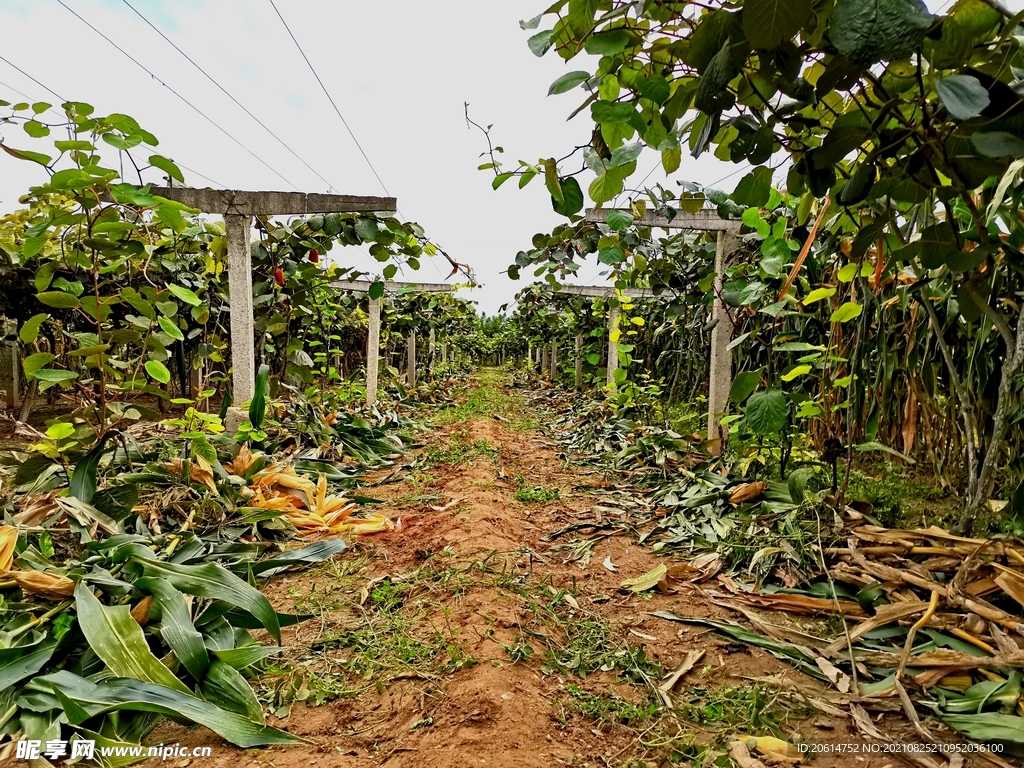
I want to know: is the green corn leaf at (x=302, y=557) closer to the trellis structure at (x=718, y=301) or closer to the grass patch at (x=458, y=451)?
the grass patch at (x=458, y=451)

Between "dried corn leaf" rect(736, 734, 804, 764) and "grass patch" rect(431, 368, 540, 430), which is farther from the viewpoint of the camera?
"grass patch" rect(431, 368, 540, 430)

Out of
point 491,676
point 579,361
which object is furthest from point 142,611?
point 579,361

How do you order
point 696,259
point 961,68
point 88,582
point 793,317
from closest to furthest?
point 961,68 → point 88,582 → point 793,317 → point 696,259

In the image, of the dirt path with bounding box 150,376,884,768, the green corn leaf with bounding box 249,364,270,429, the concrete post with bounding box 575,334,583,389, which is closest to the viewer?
the dirt path with bounding box 150,376,884,768

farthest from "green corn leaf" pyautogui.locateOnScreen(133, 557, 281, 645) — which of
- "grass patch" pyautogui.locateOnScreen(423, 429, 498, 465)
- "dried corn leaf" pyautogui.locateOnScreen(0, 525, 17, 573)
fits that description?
"grass patch" pyautogui.locateOnScreen(423, 429, 498, 465)

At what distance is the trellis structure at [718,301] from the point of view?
3.89m

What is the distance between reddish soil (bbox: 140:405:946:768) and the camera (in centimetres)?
149

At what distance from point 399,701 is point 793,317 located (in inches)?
123

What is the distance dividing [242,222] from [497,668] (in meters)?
3.46

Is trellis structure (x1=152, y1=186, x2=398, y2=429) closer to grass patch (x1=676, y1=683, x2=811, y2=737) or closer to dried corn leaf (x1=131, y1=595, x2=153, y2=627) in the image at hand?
dried corn leaf (x1=131, y1=595, x2=153, y2=627)

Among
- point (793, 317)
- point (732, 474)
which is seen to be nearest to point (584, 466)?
point (732, 474)

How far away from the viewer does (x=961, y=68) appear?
844 millimetres

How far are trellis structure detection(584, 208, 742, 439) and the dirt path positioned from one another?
5.58 feet

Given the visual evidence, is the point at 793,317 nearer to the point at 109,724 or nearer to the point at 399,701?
the point at 399,701
